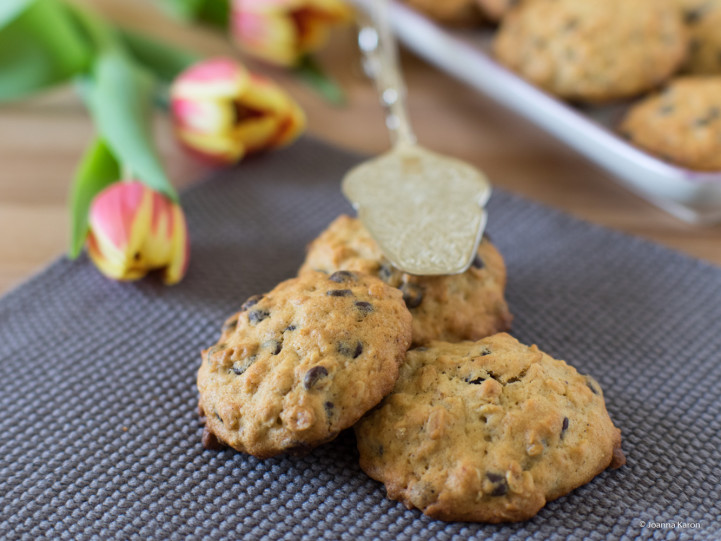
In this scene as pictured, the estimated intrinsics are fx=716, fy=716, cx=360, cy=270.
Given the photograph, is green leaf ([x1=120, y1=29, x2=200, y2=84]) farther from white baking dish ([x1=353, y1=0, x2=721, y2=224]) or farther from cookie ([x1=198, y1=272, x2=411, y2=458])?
cookie ([x1=198, y1=272, x2=411, y2=458])

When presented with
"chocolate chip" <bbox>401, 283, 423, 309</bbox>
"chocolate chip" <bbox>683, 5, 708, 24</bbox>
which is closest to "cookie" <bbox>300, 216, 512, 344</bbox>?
"chocolate chip" <bbox>401, 283, 423, 309</bbox>

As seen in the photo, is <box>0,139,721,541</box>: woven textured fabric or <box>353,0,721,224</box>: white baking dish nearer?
<box>0,139,721,541</box>: woven textured fabric

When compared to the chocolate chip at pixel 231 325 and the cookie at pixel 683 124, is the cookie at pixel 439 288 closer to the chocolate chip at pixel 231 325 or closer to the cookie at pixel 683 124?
the chocolate chip at pixel 231 325

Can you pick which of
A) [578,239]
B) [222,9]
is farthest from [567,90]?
[222,9]

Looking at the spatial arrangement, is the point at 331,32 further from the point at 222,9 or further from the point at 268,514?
the point at 268,514

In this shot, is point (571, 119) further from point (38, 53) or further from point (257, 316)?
point (38, 53)

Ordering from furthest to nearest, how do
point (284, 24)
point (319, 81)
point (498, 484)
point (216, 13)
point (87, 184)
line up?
point (216, 13), point (319, 81), point (284, 24), point (87, 184), point (498, 484)

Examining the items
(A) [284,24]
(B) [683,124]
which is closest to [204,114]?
(A) [284,24]
